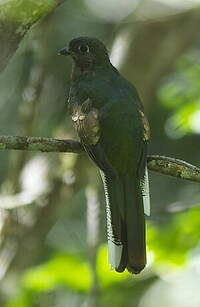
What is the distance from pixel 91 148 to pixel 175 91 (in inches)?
86.6

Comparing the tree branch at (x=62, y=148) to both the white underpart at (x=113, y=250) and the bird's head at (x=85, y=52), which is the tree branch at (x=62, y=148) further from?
the bird's head at (x=85, y=52)

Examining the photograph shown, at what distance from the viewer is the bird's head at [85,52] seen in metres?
5.70

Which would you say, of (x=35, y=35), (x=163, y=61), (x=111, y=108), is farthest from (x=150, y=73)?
(x=111, y=108)

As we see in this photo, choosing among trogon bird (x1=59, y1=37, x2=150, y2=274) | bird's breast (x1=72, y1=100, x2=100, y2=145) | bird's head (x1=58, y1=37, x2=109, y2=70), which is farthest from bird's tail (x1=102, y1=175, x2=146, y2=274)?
bird's head (x1=58, y1=37, x2=109, y2=70)

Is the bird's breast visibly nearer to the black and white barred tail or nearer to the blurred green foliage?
the black and white barred tail

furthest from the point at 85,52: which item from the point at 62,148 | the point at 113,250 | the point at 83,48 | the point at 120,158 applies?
the point at 113,250

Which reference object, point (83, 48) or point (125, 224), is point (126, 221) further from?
point (83, 48)

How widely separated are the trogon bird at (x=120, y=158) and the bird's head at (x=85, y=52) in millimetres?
525

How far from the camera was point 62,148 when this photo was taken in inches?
179

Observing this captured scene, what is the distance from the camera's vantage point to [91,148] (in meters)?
4.86

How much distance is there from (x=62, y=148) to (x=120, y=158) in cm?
51

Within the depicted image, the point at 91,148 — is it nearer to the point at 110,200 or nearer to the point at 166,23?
the point at 110,200

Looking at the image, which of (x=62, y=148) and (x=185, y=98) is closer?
(x=62, y=148)

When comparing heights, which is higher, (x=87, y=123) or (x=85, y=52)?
(x=85, y=52)
